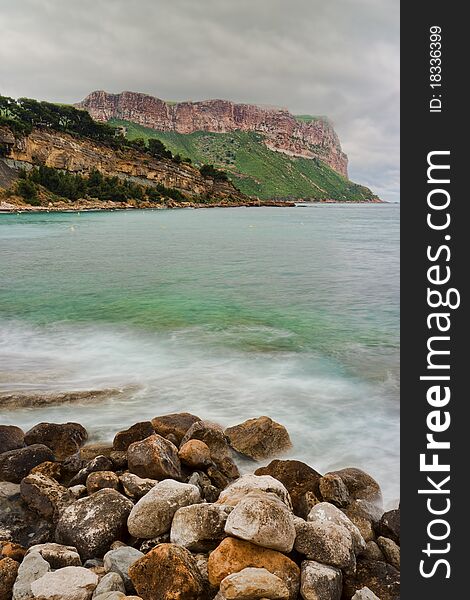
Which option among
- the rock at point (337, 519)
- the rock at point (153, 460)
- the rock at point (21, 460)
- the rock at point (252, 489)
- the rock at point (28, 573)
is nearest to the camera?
the rock at point (28, 573)

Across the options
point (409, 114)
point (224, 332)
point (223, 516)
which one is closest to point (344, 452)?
point (223, 516)

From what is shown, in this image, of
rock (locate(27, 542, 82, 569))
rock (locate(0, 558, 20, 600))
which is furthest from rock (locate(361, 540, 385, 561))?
rock (locate(0, 558, 20, 600))

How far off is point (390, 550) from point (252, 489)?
1362mm

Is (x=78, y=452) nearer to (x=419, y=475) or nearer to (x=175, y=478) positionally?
(x=175, y=478)

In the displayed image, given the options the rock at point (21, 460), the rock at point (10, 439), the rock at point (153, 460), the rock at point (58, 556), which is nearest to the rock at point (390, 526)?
the rock at point (153, 460)

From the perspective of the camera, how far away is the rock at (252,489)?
4461 mm

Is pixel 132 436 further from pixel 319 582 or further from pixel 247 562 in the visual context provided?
pixel 319 582

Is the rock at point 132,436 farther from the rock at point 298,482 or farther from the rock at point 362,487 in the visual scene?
the rock at point 362,487

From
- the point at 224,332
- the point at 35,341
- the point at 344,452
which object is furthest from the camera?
the point at 224,332

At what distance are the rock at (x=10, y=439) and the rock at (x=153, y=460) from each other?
1.93m

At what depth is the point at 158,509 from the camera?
4.37 m

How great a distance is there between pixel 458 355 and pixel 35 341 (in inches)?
451

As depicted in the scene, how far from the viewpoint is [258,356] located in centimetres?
1136

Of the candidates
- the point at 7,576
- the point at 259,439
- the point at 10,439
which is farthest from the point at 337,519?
the point at 10,439
